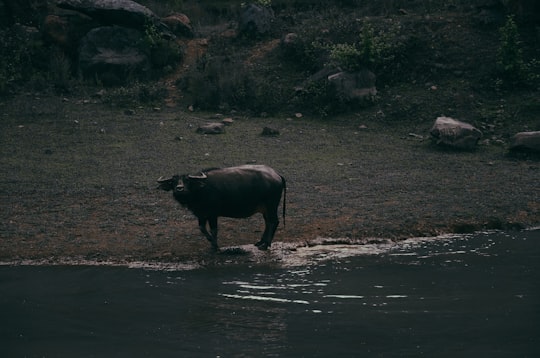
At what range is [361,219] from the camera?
1331cm

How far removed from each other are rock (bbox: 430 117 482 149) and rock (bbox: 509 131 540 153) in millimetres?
880

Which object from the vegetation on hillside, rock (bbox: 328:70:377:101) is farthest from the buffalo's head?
rock (bbox: 328:70:377:101)

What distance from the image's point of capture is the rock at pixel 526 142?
16.9m

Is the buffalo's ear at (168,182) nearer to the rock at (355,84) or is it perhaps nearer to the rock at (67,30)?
the rock at (355,84)

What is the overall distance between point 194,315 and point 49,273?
2.79m

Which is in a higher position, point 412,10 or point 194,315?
point 412,10

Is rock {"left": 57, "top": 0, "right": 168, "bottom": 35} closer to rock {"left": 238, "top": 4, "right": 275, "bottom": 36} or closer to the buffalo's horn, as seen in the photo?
rock {"left": 238, "top": 4, "right": 275, "bottom": 36}

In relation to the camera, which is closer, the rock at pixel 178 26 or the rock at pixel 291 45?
the rock at pixel 291 45

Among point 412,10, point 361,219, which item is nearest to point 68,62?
point 412,10

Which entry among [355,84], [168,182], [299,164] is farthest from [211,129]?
[168,182]

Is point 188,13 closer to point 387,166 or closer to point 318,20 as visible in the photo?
point 318,20

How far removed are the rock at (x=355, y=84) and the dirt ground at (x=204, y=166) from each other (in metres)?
0.55

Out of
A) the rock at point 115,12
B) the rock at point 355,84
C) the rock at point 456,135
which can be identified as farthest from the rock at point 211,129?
the rock at point 115,12

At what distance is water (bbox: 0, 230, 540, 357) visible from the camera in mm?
8422
